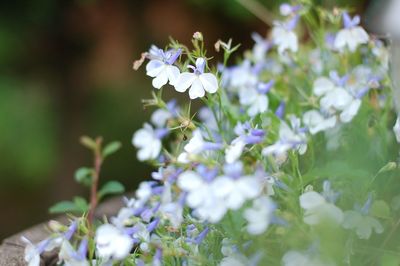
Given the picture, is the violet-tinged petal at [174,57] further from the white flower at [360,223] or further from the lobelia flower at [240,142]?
the white flower at [360,223]

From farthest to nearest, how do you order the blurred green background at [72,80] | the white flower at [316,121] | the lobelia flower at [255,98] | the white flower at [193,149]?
the blurred green background at [72,80] → the lobelia flower at [255,98] → the white flower at [316,121] → the white flower at [193,149]

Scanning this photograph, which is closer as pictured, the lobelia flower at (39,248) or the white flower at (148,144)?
the lobelia flower at (39,248)

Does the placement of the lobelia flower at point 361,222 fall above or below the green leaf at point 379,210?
below

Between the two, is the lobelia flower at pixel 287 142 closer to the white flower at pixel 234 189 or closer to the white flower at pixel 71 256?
the white flower at pixel 234 189

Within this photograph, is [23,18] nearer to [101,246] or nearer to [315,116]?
[315,116]

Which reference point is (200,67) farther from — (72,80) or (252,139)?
(72,80)

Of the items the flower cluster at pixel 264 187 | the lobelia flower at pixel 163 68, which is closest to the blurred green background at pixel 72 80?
the flower cluster at pixel 264 187

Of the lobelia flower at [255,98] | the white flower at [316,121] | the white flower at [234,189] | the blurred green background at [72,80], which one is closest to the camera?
the white flower at [234,189]

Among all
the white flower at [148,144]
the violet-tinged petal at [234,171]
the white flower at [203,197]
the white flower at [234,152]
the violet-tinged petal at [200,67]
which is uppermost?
the violet-tinged petal at [200,67]
